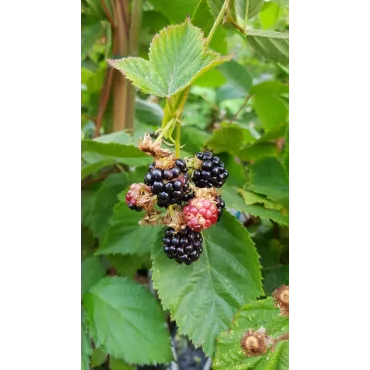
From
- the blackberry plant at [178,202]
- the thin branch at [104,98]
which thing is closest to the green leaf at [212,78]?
the blackberry plant at [178,202]

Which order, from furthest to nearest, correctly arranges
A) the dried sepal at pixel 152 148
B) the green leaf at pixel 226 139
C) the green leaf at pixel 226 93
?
the green leaf at pixel 226 93 → the green leaf at pixel 226 139 → the dried sepal at pixel 152 148

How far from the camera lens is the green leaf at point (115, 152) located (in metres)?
0.50

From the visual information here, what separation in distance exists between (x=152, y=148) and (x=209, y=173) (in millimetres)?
52

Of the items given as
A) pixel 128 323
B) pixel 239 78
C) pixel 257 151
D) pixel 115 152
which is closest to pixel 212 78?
pixel 239 78

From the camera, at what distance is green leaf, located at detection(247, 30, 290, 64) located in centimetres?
44

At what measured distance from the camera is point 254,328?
0.40m

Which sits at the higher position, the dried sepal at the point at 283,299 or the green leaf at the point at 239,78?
the green leaf at the point at 239,78

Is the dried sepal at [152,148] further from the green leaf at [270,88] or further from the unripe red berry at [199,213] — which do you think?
the green leaf at [270,88]

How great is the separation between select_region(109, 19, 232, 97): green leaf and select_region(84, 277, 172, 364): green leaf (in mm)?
243

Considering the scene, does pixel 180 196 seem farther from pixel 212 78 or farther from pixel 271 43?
pixel 212 78

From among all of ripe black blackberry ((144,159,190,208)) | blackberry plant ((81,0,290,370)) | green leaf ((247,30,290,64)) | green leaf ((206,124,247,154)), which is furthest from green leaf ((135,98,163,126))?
ripe black blackberry ((144,159,190,208))

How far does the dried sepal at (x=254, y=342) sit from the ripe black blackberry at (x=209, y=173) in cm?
12
